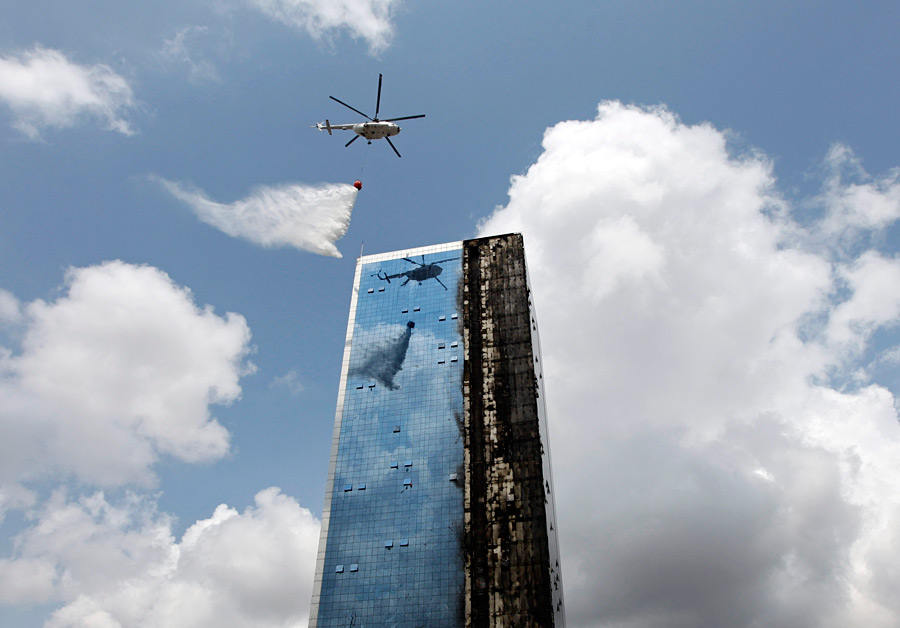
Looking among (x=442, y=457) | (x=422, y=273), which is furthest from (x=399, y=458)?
(x=422, y=273)

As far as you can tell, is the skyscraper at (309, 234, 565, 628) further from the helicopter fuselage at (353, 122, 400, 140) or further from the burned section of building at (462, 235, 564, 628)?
the helicopter fuselage at (353, 122, 400, 140)

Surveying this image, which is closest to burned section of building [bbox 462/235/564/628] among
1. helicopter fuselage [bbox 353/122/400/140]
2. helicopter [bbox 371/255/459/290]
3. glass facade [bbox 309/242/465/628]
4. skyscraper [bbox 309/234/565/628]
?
skyscraper [bbox 309/234/565/628]

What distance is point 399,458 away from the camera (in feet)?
272

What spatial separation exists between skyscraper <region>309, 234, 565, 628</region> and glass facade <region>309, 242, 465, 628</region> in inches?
7.1

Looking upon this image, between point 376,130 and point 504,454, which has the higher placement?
point 376,130

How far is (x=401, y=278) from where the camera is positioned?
102 meters

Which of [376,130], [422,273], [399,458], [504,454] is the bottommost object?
[504,454]

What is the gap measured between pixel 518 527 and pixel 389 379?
31.1 meters

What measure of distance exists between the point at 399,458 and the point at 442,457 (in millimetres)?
6610

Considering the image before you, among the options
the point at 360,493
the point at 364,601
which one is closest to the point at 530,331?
the point at 360,493

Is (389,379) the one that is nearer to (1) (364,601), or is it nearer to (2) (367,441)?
(2) (367,441)

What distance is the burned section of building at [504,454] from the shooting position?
70000mm

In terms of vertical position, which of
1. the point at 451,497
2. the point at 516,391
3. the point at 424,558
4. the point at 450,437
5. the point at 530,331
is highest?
the point at 530,331

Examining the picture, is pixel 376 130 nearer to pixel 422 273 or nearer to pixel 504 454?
pixel 422 273
